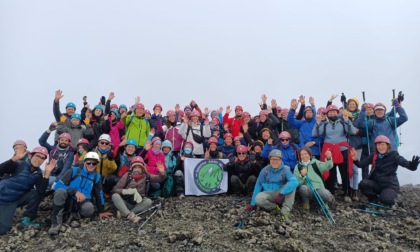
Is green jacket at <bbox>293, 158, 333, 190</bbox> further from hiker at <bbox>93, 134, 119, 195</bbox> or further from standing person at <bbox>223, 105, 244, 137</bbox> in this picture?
hiker at <bbox>93, 134, 119, 195</bbox>

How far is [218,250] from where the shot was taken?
25.9 ft

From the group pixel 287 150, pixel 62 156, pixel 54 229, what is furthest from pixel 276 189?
pixel 62 156

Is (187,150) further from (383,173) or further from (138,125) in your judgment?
(383,173)

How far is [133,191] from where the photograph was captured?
414 inches

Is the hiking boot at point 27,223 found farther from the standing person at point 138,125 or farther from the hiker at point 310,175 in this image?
the hiker at point 310,175

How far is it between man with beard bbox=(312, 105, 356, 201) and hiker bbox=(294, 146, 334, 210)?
1.25 meters

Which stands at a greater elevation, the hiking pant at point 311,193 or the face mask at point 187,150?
the face mask at point 187,150

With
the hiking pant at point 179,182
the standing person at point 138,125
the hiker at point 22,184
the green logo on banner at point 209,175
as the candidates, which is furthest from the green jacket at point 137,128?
the hiker at point 22,184

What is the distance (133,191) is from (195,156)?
438cm

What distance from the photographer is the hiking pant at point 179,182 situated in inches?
509

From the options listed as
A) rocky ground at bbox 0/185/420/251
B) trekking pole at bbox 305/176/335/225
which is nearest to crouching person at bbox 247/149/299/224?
rocky ground at bbox 0/185/420/251

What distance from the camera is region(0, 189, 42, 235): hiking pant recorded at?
984 cm

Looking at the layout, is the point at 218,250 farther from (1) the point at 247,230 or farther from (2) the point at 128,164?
(2) the point at 128,164

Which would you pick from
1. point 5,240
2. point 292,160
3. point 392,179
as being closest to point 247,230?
point 292,160
